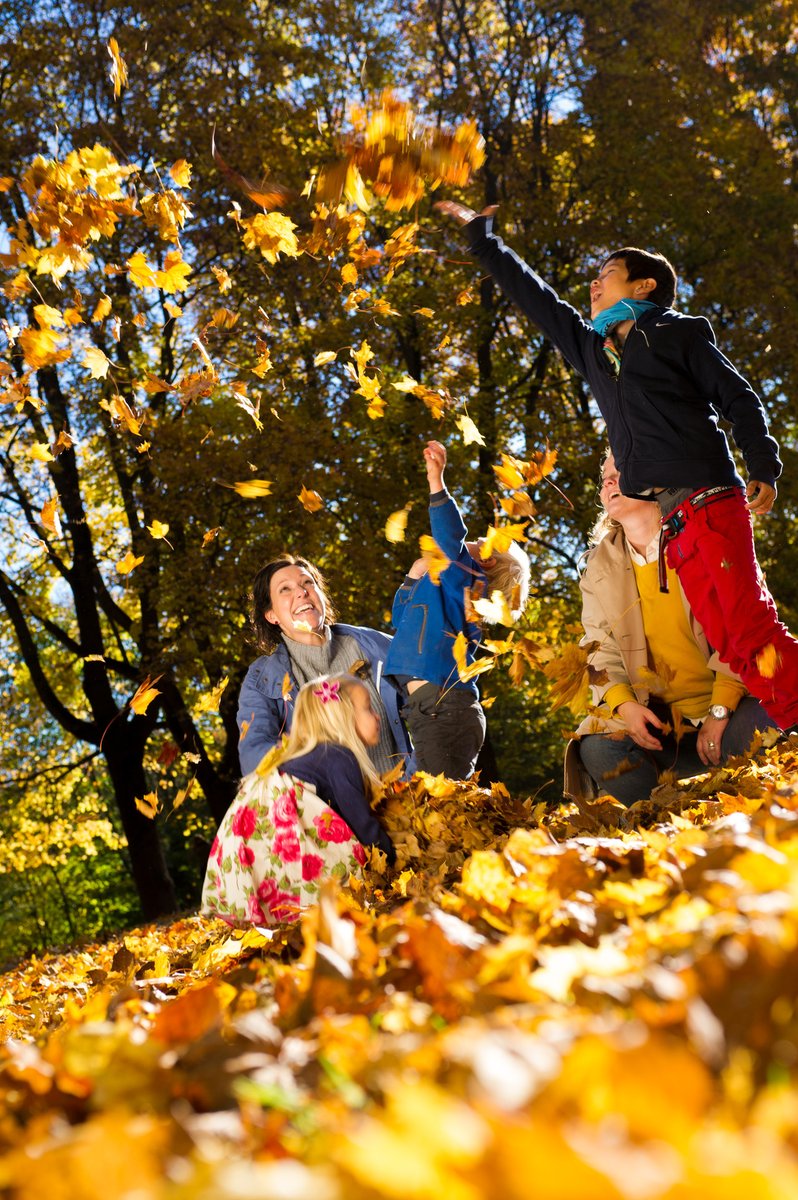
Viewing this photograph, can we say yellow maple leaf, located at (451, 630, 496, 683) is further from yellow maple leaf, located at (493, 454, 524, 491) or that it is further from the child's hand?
the child's hand

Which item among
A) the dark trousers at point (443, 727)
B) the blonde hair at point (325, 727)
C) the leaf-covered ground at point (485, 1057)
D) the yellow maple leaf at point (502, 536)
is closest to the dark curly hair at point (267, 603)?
the dark trousers at point (443, 727)

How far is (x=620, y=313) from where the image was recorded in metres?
4.05

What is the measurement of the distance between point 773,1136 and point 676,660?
3.55 metres

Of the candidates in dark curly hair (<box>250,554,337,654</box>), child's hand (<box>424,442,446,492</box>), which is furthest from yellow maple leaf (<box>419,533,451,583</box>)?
dark curly hair (<box>250,554,337,654</box>)

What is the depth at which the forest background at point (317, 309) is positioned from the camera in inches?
475

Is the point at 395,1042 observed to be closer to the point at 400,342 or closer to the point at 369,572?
the point at 369,572

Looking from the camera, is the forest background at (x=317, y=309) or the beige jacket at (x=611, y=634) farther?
the forest background at (x=317, y=309)

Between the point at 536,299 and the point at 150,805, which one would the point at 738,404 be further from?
the point at 150,805

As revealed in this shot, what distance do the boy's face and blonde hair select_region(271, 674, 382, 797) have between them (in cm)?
174

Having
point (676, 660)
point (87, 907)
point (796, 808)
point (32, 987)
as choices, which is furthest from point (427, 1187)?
point (87, 907)

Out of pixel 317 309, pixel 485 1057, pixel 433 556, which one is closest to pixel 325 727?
pixel 433 556

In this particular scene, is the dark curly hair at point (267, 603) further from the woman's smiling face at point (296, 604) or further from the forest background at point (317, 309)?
the forest background at point (317, 309)

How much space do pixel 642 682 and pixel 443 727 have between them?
1.26m

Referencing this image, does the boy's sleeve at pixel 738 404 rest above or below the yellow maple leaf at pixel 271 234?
below
